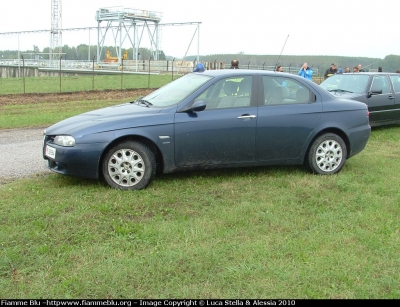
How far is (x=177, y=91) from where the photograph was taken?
650 centimetres

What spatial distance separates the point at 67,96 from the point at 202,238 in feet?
56.6

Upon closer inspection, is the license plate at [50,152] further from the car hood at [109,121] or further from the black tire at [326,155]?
the black tire at [326,155]

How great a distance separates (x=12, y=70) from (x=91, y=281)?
216ft

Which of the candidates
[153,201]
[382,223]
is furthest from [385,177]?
[153,201]

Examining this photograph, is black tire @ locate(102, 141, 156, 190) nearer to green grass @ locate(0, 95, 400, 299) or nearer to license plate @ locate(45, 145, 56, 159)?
green grass @ locate(0, 95, 400, 299)

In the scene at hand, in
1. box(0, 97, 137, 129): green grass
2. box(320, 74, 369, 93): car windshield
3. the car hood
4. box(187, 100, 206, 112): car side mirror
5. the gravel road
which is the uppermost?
box(320, 74, 369, 93): car windshield

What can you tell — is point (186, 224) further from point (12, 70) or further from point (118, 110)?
point (12, 70)

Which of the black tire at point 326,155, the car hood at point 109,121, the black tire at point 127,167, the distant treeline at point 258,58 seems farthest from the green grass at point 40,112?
the distant treeline at point 258,58

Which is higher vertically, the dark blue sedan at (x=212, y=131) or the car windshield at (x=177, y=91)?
the car windshield at (x=177, y=91)

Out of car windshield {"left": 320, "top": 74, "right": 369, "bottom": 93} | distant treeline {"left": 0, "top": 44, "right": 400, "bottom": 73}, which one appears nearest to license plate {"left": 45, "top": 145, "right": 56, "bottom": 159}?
car windshield {"left": 320, "top": 74, "right": 369, "bottom": 93}

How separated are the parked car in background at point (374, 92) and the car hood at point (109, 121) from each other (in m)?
6.20

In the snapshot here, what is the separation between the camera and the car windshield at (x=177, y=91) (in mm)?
6243

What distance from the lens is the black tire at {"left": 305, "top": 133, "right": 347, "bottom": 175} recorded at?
666 centimetres

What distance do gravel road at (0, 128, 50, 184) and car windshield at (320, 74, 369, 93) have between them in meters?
7.01
